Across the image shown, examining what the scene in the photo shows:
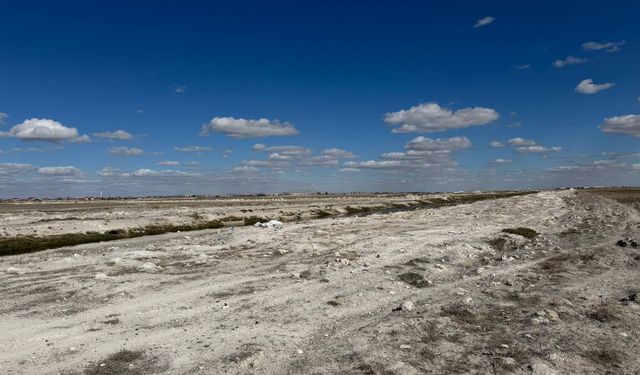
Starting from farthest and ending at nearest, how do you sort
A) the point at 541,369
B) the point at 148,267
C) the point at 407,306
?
the point at 148,267 → the point at 407,306 → the point at 541,369

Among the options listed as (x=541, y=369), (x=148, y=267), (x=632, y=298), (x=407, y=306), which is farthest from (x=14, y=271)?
(x=632, y=298)

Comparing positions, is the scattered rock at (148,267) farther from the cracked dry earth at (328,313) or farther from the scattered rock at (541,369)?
the scattered rock at (541,369)

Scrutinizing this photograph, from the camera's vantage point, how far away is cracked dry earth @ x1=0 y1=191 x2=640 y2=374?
9.70 m

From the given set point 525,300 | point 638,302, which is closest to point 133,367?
point 525,300

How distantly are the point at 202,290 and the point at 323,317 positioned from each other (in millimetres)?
5514

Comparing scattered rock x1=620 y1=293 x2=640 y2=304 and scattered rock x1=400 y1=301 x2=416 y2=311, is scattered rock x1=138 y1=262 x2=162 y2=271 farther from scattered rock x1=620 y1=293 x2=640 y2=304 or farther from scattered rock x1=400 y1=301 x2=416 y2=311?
scattered rock x1=620 y1=293 x2=640 y2=304

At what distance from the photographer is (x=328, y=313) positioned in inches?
523

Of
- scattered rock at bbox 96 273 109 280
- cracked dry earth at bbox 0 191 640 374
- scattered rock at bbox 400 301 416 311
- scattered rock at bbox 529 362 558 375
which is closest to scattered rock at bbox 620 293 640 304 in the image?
cracked dry earth at bbox 0 191 640 374

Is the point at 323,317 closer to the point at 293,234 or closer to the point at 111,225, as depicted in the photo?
the point at 293,234

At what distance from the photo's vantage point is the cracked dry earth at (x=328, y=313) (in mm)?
9695

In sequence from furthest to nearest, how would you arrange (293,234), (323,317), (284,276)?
(293,234) < (284,276) < (323,317)

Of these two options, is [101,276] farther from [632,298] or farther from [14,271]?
[632,298]

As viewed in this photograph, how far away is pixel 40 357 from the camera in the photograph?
997 cm

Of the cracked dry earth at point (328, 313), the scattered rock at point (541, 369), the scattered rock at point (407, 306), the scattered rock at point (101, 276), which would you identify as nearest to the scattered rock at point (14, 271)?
the cracked dry earth at point (328, 313)
